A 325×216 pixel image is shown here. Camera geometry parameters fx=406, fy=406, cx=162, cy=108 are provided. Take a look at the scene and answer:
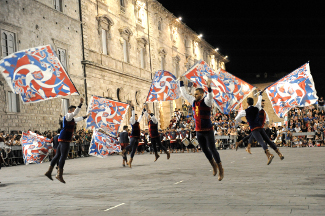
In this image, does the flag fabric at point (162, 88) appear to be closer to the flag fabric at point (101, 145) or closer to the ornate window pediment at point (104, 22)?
the flag fabric at point (101, 145)

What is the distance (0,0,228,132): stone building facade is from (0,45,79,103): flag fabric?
13.3m

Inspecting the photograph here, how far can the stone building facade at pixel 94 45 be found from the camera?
24.7 metres

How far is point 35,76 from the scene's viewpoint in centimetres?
1097

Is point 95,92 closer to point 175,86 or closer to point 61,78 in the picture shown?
point 175,86

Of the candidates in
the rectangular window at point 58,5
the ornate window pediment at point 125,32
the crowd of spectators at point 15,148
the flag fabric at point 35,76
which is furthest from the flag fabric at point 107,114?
the ornate window pediment at point 125,32

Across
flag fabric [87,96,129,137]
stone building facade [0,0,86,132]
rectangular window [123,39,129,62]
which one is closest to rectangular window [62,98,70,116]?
stone building facade [0,0,86,132]

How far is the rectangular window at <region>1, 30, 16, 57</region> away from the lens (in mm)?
23859

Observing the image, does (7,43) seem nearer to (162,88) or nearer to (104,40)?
(162,88)

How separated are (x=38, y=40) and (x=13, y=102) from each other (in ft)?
15.8

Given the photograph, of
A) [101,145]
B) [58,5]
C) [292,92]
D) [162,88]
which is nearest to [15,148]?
[101,145]

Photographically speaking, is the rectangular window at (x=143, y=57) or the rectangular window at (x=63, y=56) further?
the rectangular window at (x=143, y=57)

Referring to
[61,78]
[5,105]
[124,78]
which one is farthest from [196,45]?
[61,78]

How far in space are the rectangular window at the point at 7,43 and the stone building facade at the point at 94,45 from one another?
47 millimetres

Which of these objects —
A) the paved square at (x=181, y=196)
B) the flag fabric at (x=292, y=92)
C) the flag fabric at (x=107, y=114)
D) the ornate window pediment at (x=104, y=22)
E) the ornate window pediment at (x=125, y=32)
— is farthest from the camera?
the ornate window pediment at (x=125, y=32)
